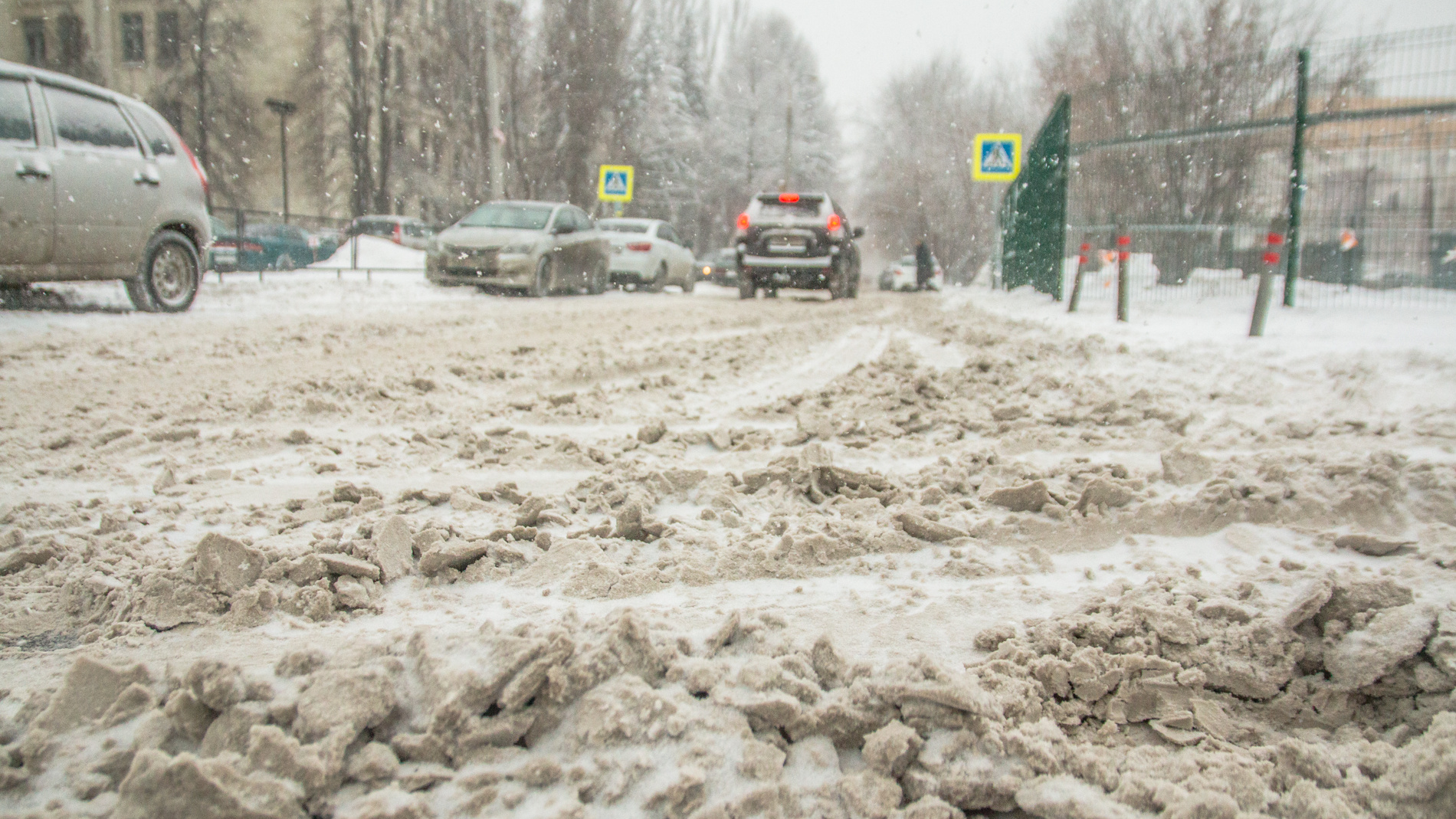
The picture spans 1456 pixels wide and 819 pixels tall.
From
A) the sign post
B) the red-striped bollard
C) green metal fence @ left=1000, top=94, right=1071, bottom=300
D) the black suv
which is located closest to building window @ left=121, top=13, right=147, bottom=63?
the sign post

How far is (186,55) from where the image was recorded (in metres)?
26.8

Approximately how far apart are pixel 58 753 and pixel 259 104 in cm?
3106

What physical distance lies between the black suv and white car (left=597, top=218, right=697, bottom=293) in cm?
269

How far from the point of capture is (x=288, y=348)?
6.83 metres

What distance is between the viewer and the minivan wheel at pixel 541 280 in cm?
1333

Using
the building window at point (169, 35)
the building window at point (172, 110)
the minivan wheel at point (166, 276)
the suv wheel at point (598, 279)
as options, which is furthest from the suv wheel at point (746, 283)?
the building window at point (169, 35)

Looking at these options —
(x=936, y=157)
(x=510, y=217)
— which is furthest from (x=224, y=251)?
(x=936, y=157)

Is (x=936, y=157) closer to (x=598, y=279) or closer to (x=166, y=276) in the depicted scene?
(x=598, y=279)

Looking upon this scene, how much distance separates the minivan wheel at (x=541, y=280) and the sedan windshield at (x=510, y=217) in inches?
24.5

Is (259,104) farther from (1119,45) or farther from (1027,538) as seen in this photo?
(1027,538)

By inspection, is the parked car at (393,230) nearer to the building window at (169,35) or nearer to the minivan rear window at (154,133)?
the building window at (169,35)

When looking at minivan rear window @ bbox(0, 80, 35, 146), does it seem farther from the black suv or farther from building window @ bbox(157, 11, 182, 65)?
building window @ bbox(157, 11, 182, 65)

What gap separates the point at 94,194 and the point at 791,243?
9.74 meters

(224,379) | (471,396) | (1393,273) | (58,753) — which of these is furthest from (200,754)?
(1393,273)
